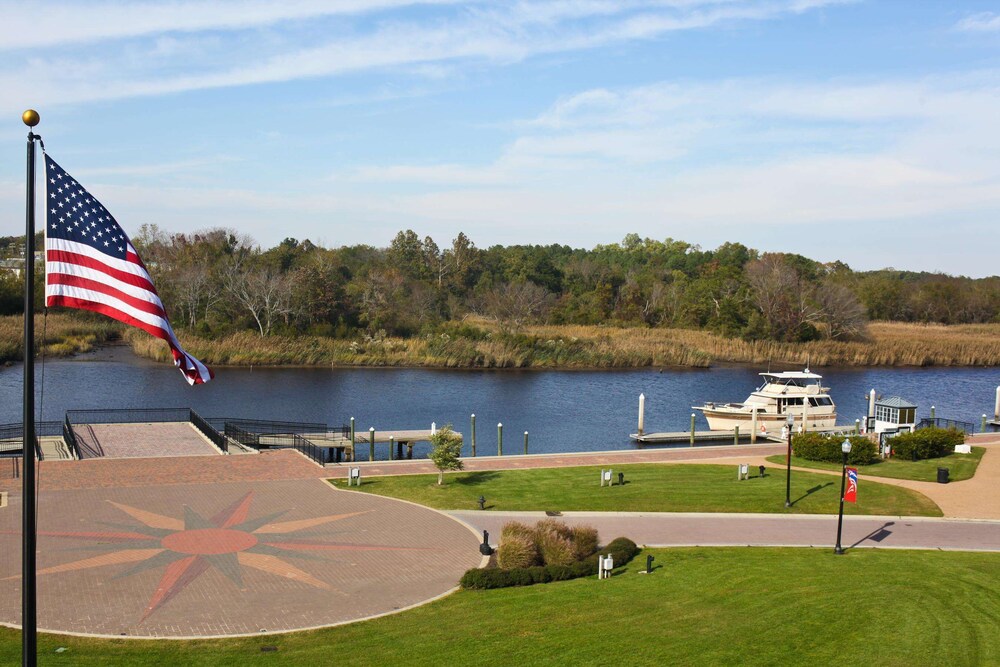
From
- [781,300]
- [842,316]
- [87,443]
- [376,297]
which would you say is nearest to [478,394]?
[87,443]

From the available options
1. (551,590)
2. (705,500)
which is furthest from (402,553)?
(705,500)

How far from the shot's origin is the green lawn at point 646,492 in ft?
97.0

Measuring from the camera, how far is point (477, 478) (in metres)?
32.9

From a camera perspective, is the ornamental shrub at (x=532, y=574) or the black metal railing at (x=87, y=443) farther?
the black metal railing at (x=87, y=443)

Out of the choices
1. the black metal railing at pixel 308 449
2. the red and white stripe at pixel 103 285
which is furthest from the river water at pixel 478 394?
the red and white stripe at pixel 103 285

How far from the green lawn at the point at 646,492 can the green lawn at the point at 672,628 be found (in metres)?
7.08

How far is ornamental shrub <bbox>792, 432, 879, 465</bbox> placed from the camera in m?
36.2

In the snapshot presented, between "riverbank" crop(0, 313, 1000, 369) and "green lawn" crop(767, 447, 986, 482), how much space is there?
150ft

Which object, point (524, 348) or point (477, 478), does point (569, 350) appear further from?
point (477, 478)

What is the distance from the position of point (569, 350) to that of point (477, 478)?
53035mm

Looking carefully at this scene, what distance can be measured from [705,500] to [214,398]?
39.0 m

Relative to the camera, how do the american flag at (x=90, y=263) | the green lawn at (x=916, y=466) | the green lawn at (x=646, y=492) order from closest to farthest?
the american flag at (x=90, y=263) → the green lawn at (x=646, y=492) → the green lawn at (x=916, y=466)

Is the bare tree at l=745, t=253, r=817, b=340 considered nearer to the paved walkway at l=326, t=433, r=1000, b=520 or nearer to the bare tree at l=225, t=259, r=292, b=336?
the bare tree at l=225, t=259, r=292, b=336

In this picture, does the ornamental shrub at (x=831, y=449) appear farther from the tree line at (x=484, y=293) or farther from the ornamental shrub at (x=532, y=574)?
the tree line at (x=484, y=293)
